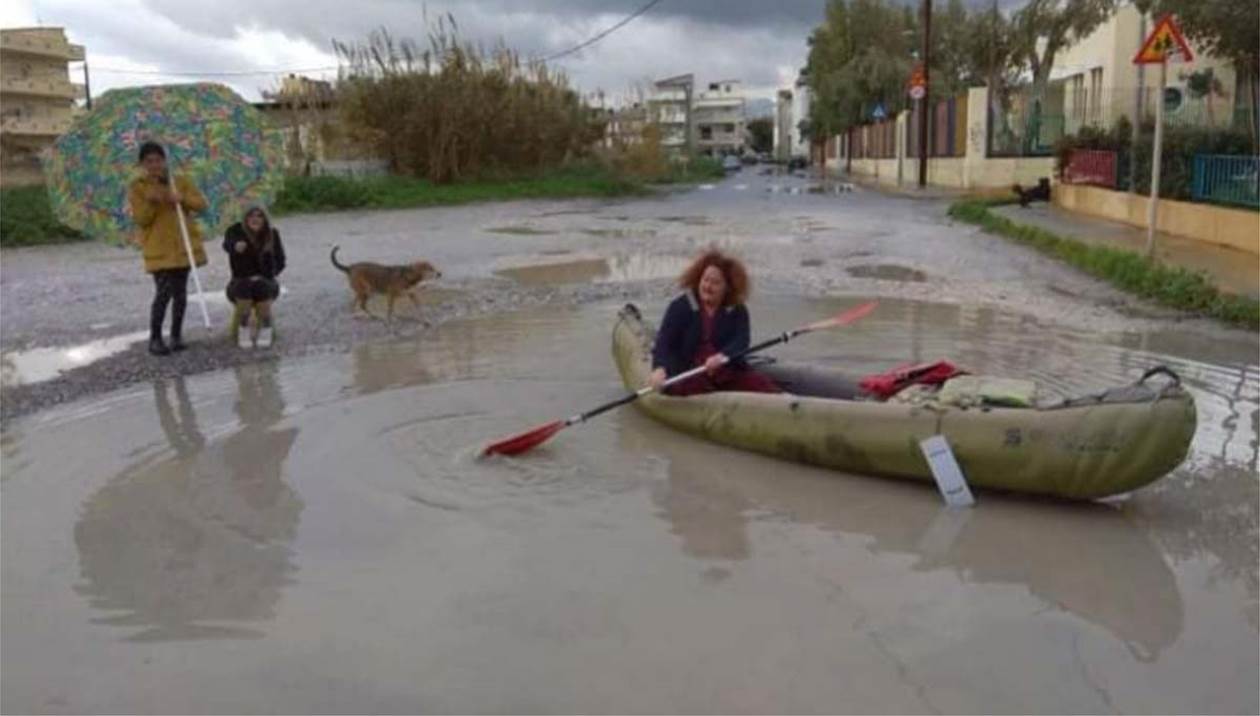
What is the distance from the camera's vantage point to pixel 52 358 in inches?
329

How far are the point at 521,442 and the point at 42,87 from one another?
77776 millimetres

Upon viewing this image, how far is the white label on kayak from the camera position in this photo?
4770 millimetres

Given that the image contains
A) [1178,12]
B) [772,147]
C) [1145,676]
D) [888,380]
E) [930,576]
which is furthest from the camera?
[772,147]

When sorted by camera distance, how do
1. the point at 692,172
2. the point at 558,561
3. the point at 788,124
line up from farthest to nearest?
the point at 788,124 < the point at 692,172 < the point at 558,561

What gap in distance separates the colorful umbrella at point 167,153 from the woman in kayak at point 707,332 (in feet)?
13.7

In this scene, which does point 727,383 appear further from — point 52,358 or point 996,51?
point 996,51

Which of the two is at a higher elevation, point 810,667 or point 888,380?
point 888,380

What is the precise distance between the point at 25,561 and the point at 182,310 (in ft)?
13.4

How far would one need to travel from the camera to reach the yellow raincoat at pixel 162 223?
25.7ft

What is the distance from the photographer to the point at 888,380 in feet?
17.8

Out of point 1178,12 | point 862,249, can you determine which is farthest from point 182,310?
point 1178,12

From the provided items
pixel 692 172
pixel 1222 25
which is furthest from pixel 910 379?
pixel 692 172

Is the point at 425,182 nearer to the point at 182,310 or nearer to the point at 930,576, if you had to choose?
the point at 182,310

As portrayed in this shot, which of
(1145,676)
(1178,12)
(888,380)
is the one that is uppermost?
(1178,12)
